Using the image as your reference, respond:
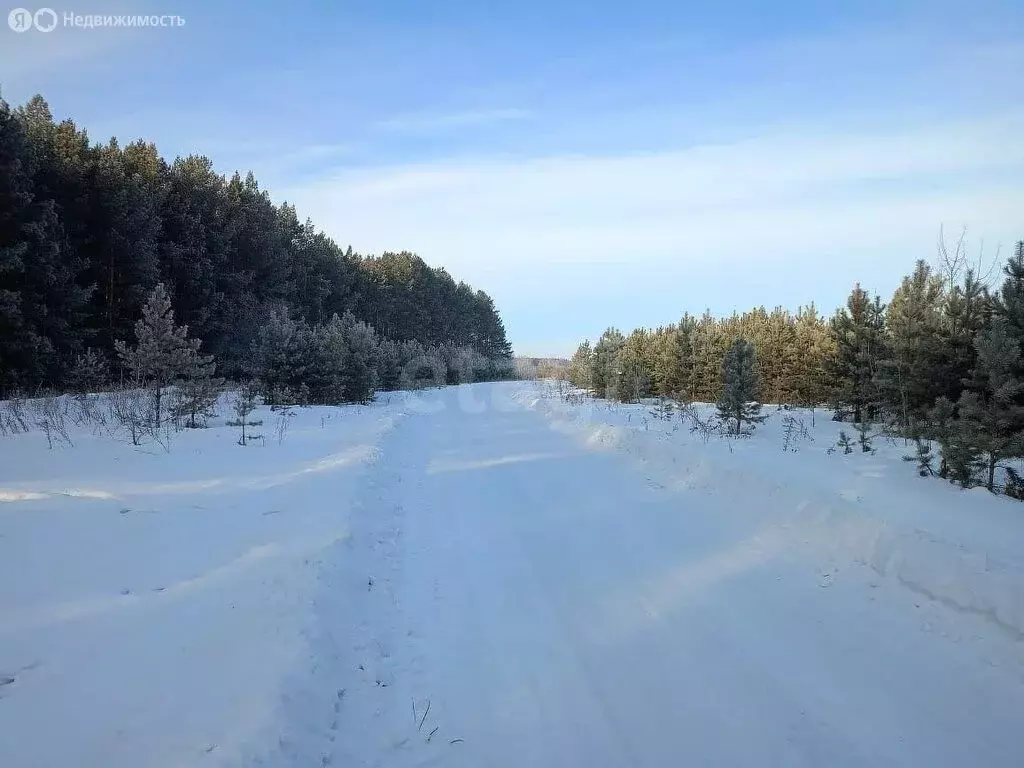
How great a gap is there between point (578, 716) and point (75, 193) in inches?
1217

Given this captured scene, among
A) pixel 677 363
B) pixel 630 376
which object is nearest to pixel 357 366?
pixel 630 376

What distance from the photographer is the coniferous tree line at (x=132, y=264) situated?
66.0 feet

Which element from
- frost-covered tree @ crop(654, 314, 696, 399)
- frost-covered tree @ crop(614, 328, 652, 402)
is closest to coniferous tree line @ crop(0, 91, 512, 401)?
frost-covered tree @ crop(614, 328, 652, 402)

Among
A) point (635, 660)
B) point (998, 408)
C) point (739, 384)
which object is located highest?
point (739, 384)

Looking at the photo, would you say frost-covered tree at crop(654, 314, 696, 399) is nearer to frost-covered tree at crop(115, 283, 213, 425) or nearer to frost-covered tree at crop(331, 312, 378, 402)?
frost-covered tree at crop(331, 312, 378, 402)

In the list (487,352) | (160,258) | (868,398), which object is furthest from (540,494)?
(487,352)

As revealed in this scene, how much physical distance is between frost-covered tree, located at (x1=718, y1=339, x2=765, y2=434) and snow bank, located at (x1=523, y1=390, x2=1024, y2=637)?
9.00ft

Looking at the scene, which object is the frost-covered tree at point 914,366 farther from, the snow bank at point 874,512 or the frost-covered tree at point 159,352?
the frost-covered tree at point 159,352

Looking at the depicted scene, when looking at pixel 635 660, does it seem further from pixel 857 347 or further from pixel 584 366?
pixel 584 366

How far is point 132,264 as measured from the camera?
26.5 meters

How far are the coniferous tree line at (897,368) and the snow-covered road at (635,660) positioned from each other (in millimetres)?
4260

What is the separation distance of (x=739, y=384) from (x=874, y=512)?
9.83 metres

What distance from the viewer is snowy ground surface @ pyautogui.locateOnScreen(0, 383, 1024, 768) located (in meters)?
3.31

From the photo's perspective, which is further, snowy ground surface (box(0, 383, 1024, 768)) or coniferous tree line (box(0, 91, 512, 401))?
coniferous tree line (box(0, 91, 512, 401))
